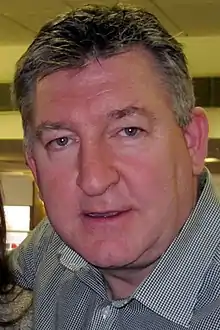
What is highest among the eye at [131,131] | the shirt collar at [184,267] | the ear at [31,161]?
the eye at [131,131]

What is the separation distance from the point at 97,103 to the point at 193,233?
288 millimetres

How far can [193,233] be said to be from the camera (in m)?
1.26

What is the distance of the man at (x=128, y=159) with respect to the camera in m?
1.20

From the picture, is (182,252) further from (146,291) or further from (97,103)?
(97,103)

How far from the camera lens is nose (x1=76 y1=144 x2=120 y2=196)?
117 cm

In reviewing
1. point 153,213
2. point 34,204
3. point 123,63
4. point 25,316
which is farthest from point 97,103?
point 34,204

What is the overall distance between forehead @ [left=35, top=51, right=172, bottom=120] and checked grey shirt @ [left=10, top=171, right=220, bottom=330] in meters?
0.23

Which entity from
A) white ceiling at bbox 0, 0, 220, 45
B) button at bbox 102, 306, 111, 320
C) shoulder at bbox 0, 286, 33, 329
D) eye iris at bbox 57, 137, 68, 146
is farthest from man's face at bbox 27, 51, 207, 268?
white ceiling at bbox 0, 0, 220, 45

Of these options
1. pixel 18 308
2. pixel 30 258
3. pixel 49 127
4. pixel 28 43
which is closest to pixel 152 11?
pixel 28 43

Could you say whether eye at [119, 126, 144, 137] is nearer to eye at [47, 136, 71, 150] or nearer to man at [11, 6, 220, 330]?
man at [11, 6, 220, 330]

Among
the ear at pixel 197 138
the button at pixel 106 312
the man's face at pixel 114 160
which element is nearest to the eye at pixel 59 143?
the man's face at pixel 114 160

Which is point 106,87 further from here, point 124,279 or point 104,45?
Answer: point 124,279

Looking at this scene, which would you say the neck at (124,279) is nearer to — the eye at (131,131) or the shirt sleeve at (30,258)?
the eye at (131,131)

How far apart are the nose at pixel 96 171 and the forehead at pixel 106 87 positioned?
0.07 m
